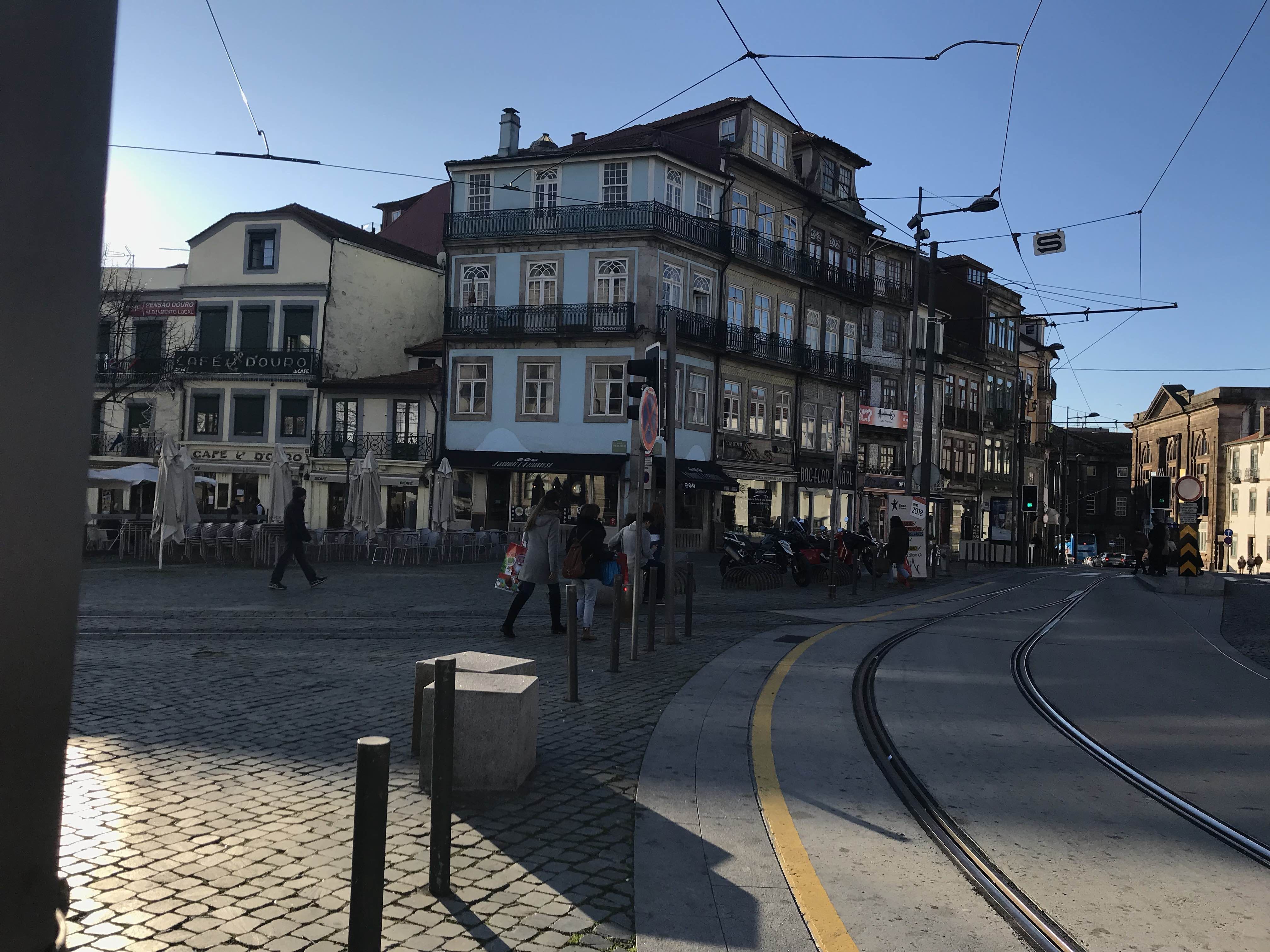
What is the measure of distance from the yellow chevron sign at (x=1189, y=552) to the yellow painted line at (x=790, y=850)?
69.8 ft

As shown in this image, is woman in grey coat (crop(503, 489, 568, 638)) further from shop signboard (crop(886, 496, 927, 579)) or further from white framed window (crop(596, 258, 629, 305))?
white framed window (crop(596, 258, 629, 305))

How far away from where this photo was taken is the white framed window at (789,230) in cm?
4241

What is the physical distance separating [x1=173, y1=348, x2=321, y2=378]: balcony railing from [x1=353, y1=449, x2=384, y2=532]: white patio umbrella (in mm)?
15979

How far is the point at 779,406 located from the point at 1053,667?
104ft

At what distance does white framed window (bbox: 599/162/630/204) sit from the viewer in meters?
36.7

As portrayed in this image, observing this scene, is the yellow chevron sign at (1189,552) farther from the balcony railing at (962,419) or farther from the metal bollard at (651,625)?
the balcony railing at (962,419)

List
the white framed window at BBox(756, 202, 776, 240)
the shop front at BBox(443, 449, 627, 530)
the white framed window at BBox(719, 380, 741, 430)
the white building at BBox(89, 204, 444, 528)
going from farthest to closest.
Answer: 1. the white framed window at BBox(756, 202, 776, 240)
2. the white building at BBox(89, 204, 444, 528)
3. the white framed window at BBox(719, 380, 741, 430)
4. the shop front at BBox(443, 449, 627, 530)

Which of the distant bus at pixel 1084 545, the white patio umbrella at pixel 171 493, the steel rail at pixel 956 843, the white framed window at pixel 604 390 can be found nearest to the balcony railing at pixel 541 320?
the white framed window at pixel 604 390

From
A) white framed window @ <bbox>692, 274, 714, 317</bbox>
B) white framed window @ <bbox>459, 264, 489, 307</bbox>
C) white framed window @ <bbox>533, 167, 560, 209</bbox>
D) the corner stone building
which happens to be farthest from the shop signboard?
the corner stone building

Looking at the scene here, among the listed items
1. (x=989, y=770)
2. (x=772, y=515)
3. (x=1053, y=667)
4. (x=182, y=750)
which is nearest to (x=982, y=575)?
(x=772, y=515)

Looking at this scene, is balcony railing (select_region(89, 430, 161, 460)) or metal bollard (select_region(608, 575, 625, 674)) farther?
balcony railing (select_region(89, 430, 161, 460))

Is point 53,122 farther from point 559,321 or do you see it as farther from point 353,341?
point 353,341

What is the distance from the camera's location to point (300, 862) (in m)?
4.37

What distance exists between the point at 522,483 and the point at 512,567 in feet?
77.6
